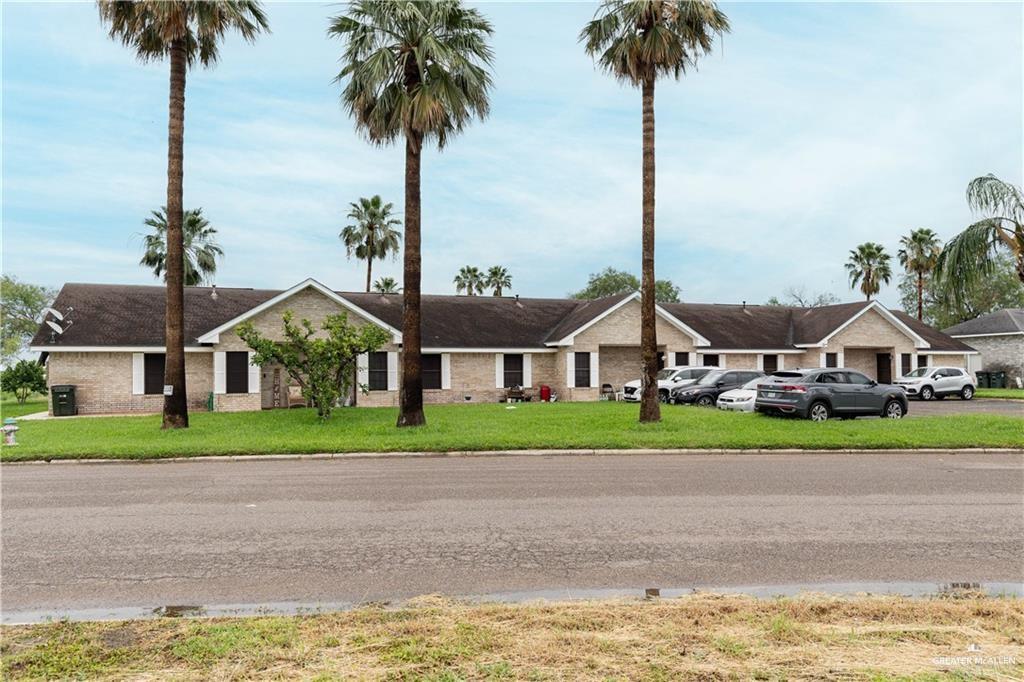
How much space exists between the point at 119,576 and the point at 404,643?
3.32 m

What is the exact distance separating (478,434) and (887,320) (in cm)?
3034

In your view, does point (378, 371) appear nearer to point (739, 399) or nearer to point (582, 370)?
point (582, 370)

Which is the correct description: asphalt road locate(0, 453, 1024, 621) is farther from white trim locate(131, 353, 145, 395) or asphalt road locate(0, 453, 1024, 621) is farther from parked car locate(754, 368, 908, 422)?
white trim locate(131, 353, 145, 395)

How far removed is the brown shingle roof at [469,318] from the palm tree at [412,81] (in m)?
12.1

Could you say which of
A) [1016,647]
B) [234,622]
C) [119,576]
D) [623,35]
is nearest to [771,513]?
[1016,647]

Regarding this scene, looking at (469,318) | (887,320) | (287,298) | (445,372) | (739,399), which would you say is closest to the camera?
(739,399)

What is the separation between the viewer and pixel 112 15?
18.2 metres

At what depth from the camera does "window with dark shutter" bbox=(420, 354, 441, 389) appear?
3062 centimetres

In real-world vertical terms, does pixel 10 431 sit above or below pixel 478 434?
above

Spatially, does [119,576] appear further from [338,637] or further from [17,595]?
[338,637]

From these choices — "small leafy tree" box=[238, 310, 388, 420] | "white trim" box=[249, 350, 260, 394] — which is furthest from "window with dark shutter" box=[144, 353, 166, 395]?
"small leafy tree" box=[238, 310, 388, 420]

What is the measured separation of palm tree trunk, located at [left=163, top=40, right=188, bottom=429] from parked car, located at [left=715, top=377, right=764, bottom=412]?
18.7 m

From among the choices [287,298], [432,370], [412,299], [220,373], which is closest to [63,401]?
[220,373]

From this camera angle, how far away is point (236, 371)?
87.7ft
